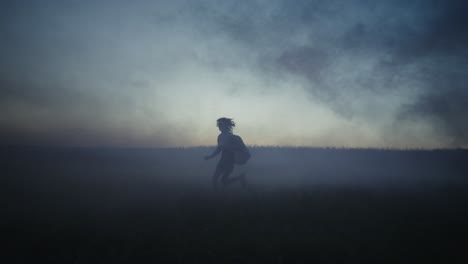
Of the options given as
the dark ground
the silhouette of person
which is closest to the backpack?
the silhouette of person

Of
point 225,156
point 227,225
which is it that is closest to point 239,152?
point 225,156

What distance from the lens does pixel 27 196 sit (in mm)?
9297

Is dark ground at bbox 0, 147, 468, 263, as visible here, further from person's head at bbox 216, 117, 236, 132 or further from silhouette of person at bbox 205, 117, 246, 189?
person's head at bbox 216, 117, 236, 132

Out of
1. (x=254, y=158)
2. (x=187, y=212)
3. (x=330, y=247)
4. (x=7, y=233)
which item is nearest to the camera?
(x=330, y=247)

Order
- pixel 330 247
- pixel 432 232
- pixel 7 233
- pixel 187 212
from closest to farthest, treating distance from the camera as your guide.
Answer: pixel 330 247
pixel 7 233
pixel 432 232
pixel 187 212

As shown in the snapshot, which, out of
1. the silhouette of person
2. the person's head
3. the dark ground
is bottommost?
the dark ground

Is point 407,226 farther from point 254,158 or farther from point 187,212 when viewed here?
point 254,158

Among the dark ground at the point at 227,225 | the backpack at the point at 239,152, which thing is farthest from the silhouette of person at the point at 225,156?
the dark ground at the point at 227,225

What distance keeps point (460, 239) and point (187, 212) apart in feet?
20.2

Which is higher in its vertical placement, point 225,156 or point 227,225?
point 225,156

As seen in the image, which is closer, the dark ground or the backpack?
the dark ground

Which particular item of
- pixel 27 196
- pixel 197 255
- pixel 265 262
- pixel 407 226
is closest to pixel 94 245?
pixel 197 255

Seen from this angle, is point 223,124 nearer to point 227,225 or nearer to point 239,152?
point 239,152

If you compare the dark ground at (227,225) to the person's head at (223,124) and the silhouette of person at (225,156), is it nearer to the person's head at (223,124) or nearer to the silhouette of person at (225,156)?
the silhouette of person at (225,156)
